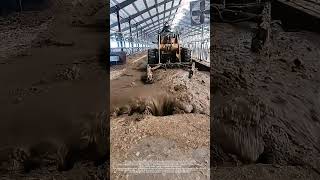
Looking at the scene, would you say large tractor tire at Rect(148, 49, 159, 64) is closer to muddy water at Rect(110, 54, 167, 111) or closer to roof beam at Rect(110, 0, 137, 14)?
muddy water at Rect(110, 54, 167, 111)

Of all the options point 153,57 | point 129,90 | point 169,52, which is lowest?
point 129,90

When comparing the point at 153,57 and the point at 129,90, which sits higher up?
the point at 153,57

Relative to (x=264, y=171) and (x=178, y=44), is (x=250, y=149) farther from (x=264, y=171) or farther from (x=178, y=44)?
(x=178, y=44)

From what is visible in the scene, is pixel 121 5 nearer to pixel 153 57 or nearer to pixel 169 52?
pixel 153 57

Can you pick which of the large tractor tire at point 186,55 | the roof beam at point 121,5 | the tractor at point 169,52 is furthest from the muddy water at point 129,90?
the roof beam at point 121,5

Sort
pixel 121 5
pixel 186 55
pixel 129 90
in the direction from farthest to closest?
pixel 121 5 < pixel 186 55 < pixel 129 90

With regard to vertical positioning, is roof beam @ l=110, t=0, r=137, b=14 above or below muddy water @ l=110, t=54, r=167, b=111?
above

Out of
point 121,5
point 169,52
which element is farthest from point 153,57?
point 121,5

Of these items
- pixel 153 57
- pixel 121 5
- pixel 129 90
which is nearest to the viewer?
pixel 129 90

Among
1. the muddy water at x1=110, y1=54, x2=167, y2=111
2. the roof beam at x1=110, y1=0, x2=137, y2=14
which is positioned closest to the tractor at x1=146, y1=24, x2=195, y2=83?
the muddy water at x1=110, y1=54, x2=167, y2=111

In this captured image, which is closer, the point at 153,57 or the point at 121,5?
the point at 153,57

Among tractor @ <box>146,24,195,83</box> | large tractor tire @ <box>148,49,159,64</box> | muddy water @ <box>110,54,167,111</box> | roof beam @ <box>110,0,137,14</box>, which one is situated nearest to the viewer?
muddy water @ <box>110,54,167,111</box>

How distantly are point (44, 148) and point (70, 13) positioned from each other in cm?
359

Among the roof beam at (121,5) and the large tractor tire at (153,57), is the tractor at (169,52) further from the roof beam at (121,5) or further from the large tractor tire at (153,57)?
the roof beam at (121,5)
